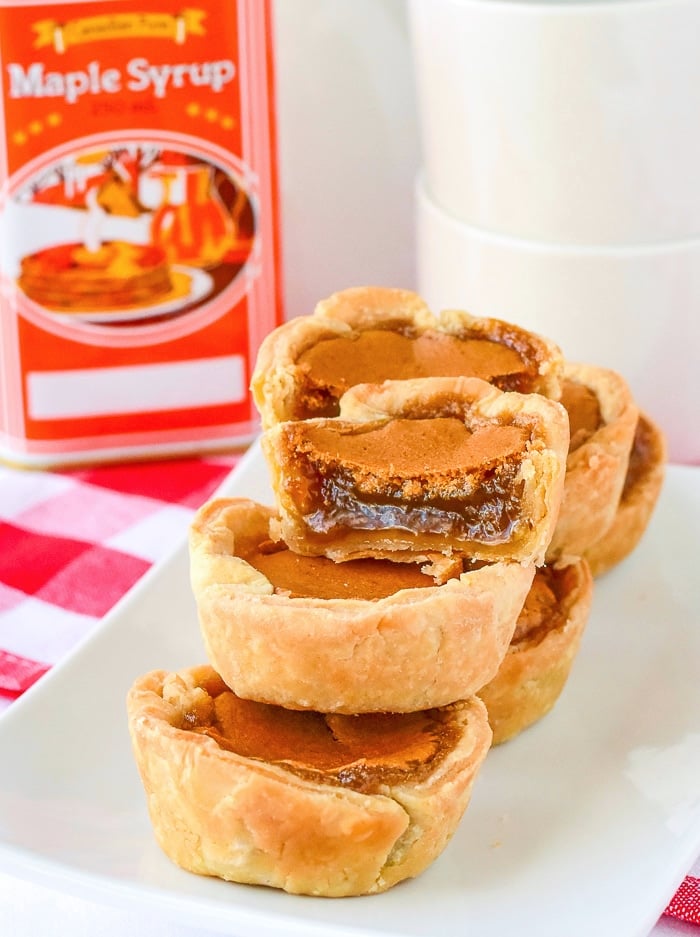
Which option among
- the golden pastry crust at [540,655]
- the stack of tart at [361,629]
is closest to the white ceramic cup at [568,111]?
the stack of tart at [361,629]

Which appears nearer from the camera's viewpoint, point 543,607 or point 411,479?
point 411,479

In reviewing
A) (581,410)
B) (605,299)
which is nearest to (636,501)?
(581,410)

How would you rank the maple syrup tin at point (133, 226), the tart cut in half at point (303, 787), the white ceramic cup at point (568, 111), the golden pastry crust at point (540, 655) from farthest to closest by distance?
the maple syrup tin at point (133, 226) → the white ceramic cup at point (568, 111) → the golden pastry crust at point (540, 655) → the tart cut in half at point (303, 787)

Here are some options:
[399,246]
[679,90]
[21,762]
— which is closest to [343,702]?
[21,762]

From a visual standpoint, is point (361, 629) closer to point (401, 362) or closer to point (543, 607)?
point (543, 607)

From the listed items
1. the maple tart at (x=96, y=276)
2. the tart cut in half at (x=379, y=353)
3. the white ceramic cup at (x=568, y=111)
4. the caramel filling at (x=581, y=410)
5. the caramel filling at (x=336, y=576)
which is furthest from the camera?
the maple tart at (x=96, y=276)

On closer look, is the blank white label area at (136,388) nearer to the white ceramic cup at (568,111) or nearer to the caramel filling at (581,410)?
the white ceramic cup at (568,111)

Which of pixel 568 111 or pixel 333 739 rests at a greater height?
pixel 568 111
